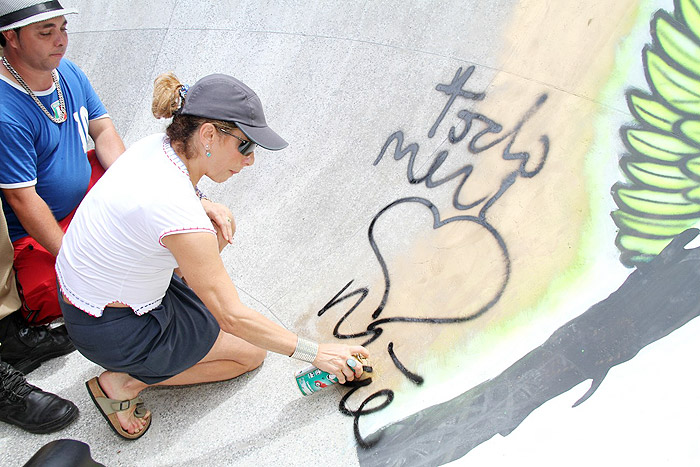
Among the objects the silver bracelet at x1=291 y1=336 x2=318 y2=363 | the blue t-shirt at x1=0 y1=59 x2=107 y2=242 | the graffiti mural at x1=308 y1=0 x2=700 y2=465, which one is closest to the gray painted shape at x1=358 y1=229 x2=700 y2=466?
the graffiti mural at x1=308 y1=0 x2=700 y2=465

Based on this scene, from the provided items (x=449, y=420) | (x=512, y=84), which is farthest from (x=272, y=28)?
(x=449, y=420)

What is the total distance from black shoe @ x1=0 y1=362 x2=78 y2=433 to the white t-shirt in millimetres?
691

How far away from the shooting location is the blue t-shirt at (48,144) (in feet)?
9.41

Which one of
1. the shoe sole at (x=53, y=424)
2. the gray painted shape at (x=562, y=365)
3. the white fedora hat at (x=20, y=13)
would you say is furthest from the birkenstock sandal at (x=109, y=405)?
the white fedora hat at (x=20, y=13)

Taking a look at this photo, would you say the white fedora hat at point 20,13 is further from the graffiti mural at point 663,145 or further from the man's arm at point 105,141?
the graffiti mural at point 663,145

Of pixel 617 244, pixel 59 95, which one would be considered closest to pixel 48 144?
pixel 59 95

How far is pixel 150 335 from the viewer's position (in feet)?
8.27

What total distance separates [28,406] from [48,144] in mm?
1356

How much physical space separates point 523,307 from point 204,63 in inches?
130

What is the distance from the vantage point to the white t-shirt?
2088 millimetres

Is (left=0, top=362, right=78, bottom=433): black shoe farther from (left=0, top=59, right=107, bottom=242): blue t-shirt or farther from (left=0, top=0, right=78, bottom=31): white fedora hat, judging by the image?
(left=0, top=0, right=78, bottom=31): white fedora hat

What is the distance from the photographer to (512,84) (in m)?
3.64

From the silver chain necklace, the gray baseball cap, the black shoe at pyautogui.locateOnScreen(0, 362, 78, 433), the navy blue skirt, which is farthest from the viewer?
the silver chain necklace

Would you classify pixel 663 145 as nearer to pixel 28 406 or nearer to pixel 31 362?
pixel 28 406
